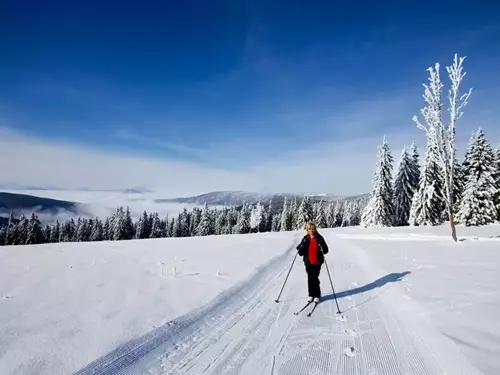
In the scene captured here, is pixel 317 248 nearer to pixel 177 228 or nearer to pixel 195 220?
pixel 177 228

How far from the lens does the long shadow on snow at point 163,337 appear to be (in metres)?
4.47

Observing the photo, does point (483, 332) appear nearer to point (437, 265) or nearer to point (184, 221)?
point (437, 265)

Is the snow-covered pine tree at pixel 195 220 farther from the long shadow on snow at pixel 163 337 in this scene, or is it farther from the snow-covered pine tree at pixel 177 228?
the long shadow on snow at pixel 163 337

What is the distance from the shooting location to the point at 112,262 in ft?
40.7

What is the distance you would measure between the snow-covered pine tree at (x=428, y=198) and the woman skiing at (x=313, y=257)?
3706 centimetres

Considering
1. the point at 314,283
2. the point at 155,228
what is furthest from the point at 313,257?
the point at 155,228

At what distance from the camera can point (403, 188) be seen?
154 feet

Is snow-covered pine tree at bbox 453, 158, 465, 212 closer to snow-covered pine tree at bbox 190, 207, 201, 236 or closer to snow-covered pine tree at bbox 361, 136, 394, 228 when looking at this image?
snow-covered pine tree at bbox 361, 136, 394, 228

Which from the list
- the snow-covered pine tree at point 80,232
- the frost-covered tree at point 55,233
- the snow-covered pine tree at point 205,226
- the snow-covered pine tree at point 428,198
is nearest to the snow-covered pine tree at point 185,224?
the snow-covered pine tree at point 205,226

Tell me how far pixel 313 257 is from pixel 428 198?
3752cm

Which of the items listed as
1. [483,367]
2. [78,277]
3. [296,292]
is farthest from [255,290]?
[483,367]

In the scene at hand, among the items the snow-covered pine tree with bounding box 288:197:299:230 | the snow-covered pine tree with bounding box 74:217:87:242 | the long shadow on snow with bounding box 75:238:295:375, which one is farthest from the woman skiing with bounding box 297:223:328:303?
the snow-covered pine tree with bounding box 74:217:87:242

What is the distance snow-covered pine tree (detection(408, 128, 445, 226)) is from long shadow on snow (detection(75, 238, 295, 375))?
37.5 meters

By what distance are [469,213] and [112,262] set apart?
3651 centimetres
